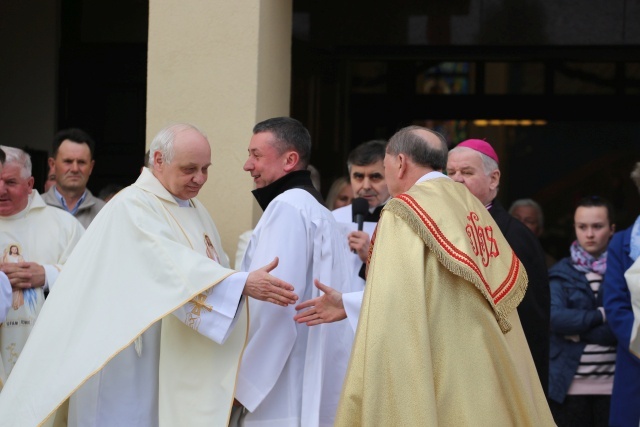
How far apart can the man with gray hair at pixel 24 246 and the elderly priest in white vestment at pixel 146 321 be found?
889mm

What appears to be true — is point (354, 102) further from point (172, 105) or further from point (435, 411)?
point (435, 411)

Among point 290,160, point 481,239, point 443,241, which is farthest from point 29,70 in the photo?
point 443,241

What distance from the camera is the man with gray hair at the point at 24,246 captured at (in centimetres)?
677

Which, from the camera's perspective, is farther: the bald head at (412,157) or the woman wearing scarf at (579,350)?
the woman wearing scarf at (579,350)

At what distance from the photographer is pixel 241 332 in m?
5.83

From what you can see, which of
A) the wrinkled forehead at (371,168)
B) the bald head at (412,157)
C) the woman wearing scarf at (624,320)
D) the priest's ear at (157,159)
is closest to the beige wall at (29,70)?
the wrinkled forehead at (371,168)

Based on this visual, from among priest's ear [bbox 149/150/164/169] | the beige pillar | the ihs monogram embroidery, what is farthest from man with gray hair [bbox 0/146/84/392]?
the ihs monogram embroidery

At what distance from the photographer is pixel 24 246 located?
7.01m

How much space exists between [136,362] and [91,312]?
0.42 metres

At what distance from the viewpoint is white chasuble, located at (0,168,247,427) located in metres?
5.68

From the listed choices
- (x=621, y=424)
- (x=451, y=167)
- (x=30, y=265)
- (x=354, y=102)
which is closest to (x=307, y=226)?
(x=451, y=167)

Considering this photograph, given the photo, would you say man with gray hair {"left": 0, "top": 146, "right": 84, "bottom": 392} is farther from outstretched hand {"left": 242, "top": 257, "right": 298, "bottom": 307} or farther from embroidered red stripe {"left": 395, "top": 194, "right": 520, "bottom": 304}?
embroidered red stripe {"left": 395, "top": 194, "right": 520, "bottom": 304}

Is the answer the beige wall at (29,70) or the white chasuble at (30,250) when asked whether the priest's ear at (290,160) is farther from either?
the beige wall at (29,70)

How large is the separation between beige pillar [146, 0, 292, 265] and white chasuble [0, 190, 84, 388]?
821mm
